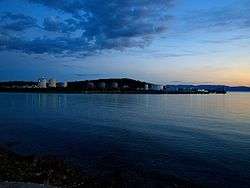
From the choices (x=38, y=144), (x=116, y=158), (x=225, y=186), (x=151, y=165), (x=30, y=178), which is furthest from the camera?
(x=38, y=144)

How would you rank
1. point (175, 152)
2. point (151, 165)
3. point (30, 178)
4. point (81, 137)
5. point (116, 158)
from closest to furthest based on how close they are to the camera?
point (30, 178)
point (151, 165)
point (116, 158)
point (175, 152)
point (81, 137)

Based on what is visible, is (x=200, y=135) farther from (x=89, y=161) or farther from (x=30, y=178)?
(x=30, y=178)

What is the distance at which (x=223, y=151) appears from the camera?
3481cm

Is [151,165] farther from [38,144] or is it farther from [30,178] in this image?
[38,144]

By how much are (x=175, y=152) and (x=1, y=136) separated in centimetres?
2589

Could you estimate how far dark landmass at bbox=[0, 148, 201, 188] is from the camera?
2125 centimetres

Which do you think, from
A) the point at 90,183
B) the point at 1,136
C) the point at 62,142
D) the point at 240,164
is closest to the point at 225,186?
the point at 240,164

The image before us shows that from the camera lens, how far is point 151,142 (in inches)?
1612

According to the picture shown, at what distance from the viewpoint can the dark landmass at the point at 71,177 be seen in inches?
837

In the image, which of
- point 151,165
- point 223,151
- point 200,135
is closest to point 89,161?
point 151,165

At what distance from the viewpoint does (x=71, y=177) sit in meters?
22.9

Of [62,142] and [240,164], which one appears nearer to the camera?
[240,164]

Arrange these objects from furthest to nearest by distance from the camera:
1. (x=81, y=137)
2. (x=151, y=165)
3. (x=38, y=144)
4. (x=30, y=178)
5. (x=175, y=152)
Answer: (x=81, y=137), (x=38, y=144), (x=175, y=152), (x=151, y=165), (x=30, y=178)

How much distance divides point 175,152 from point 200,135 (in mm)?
13930
